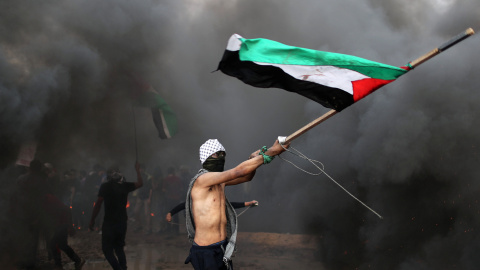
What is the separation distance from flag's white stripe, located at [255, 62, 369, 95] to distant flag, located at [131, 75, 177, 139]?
37.2 ft

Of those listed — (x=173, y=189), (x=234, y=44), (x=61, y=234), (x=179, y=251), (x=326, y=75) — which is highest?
(x=173, y=189)

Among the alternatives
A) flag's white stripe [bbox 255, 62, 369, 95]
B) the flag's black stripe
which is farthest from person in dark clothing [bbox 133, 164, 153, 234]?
flag's white stripe [bbox 255, 62, 369, 95]

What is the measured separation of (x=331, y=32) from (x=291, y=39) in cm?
210

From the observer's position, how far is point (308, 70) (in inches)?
179

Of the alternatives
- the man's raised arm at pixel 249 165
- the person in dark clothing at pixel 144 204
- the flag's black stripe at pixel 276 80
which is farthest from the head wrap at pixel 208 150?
the person in dark clothing at pixel 144 204

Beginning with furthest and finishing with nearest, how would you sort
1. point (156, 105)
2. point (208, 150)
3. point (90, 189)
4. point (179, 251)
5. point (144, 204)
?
point (156, 105), point (144, 204), point (90, 189), point (179, 251), point (208, 150)

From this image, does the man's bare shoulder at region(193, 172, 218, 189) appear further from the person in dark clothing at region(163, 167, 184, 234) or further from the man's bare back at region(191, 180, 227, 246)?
the person in dark clothing at region(163, 167, 184, 234)

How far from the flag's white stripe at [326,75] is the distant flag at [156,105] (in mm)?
11346

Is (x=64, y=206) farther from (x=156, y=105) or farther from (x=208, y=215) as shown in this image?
(x=156, y=105)

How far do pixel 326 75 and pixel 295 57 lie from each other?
0.35 m

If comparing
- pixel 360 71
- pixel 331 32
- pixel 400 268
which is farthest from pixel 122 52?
pixel 360 71

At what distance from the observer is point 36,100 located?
536 inches

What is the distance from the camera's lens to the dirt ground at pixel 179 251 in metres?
9.75

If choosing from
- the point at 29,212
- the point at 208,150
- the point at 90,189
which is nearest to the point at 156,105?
the point at 90,189
